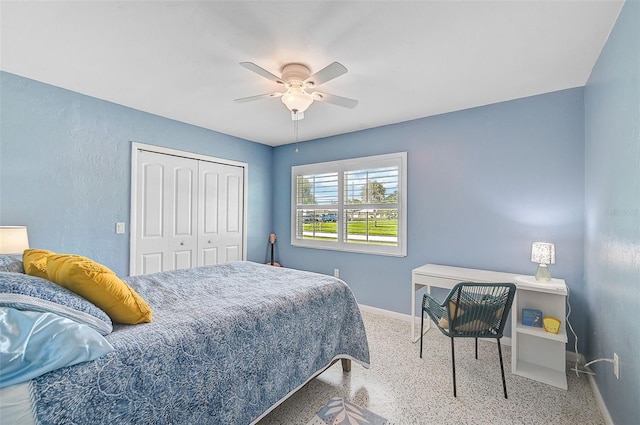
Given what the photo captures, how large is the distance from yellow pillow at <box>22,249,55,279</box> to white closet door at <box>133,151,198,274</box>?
1582 mm

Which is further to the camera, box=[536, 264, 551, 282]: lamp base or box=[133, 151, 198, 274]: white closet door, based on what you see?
box=[133, 151, 198, 274]: white closet door

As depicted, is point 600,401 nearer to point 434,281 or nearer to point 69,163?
point 434,281

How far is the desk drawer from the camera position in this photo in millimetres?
2610

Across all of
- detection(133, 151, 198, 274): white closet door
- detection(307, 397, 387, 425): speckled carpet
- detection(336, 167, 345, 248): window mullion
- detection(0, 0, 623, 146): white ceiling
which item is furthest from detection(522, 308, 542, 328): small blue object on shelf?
detection(133, 151, 198, 274): white closet door

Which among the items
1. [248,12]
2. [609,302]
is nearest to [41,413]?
[248,12]

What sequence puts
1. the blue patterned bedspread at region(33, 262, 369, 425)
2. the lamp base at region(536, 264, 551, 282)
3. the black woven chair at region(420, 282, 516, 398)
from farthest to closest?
the lamp base at region(536, 264, 551, 282) < the black woven chair at region(420, 282, 516, 398) < the blue patterned bedspread at region(33, 262, 369, 425)

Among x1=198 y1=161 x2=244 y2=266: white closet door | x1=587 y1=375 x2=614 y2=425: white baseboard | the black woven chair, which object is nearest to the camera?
x1=587 y1=375 x2=614 y2=425: white baseboard

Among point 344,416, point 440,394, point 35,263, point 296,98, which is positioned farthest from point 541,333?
point 35,263

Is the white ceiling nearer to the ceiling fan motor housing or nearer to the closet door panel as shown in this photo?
the ceiling fan motor housing

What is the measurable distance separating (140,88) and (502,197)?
11.9ft

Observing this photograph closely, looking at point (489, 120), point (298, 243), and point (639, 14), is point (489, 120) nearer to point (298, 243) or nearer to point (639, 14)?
point (639, 14)

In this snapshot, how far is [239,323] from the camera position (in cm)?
147

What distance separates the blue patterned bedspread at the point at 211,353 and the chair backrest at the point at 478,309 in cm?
70

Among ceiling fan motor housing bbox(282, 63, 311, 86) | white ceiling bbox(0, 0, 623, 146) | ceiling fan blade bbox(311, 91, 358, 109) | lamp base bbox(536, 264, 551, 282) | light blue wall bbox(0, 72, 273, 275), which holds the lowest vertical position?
lamp base bbox(536, 264, 551, 282)
